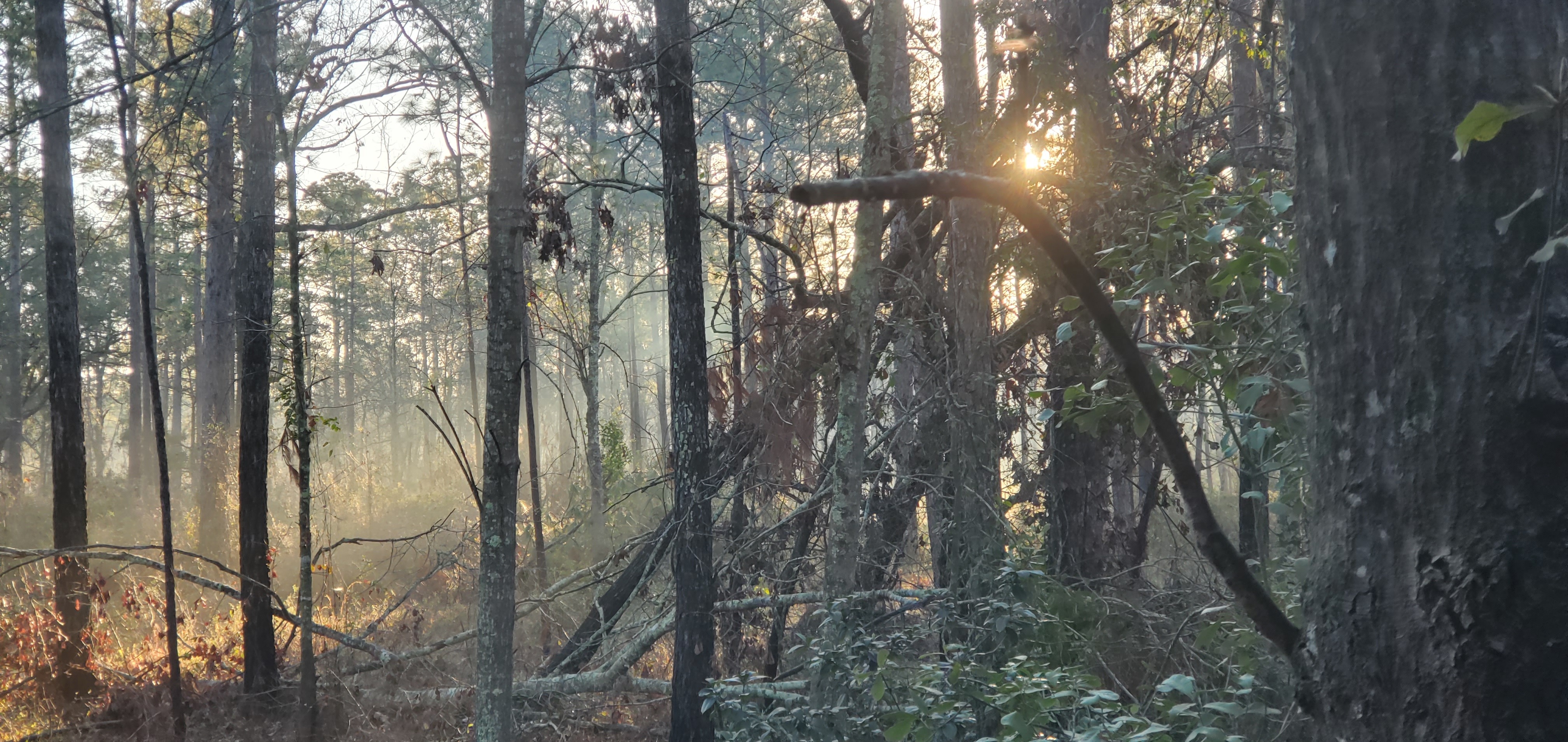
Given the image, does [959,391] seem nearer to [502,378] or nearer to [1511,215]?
[502,378]

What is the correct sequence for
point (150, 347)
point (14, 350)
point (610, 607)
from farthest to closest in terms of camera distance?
point (14, 350) → point (610, 607) → point (150, 347)

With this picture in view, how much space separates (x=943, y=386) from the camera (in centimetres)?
587

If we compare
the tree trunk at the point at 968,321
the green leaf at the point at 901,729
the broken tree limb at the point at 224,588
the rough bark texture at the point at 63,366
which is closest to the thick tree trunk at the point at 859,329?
the tree trunk at the point at 968,321

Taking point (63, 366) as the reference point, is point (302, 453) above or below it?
below

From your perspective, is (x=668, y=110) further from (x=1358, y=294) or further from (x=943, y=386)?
(x=1358, y=294)

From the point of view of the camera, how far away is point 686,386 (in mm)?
6602

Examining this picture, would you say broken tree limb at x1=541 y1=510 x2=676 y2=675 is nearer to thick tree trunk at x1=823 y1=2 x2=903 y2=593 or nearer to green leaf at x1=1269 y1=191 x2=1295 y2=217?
thick tree trunk at x1=823 y1=2 x2=903 y2=593

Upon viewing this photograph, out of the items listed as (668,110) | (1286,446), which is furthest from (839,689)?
(668,110)

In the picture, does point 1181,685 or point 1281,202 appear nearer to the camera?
point 1181,685

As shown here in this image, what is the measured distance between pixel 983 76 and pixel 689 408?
3986 millimetres

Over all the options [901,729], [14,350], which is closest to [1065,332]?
[901,729]

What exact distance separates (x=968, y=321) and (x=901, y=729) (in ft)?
11.3

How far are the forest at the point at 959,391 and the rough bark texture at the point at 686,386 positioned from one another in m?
0.03

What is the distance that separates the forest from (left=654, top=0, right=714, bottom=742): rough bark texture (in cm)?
3
